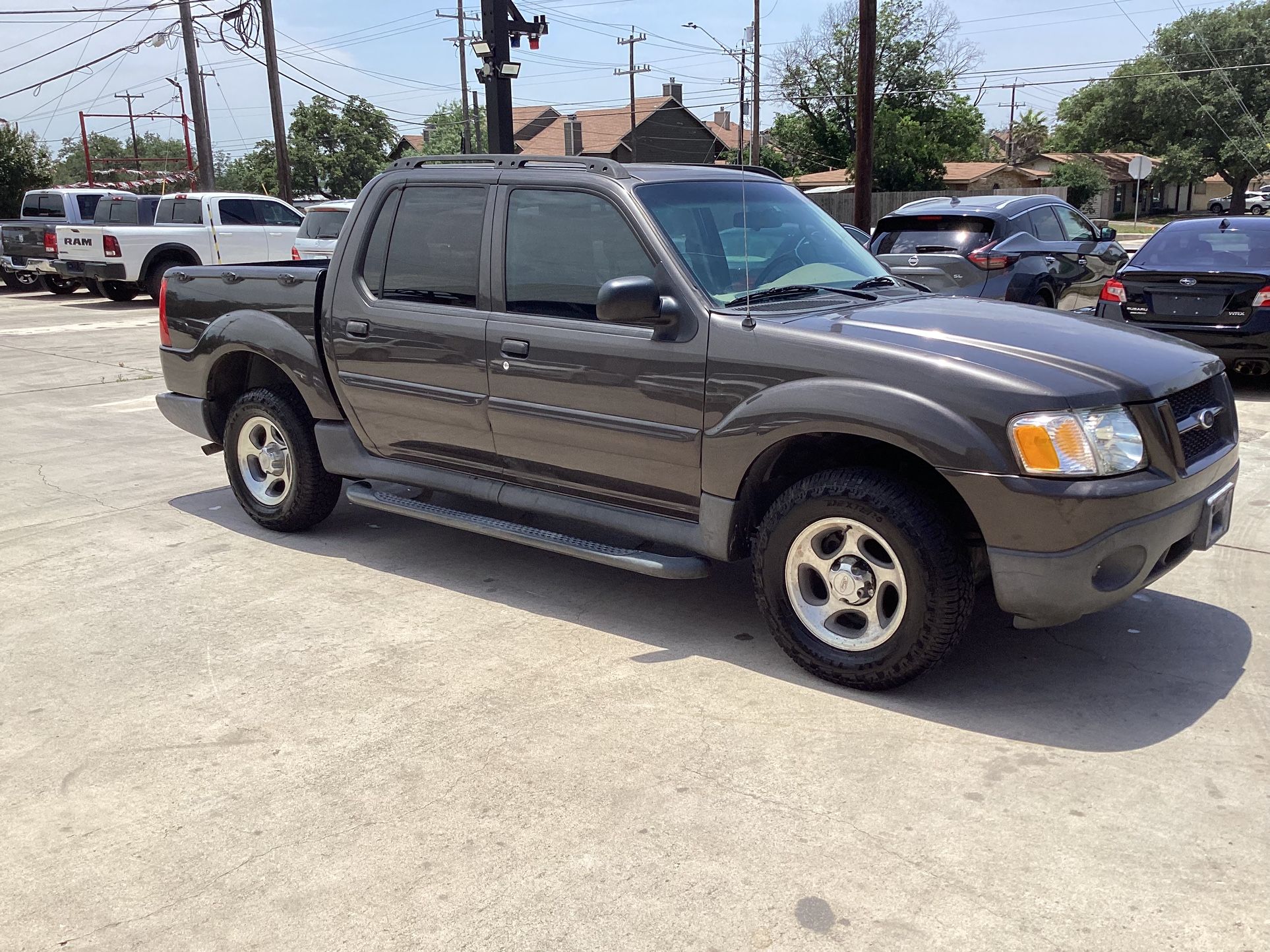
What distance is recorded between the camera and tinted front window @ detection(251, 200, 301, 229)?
65.4 ft

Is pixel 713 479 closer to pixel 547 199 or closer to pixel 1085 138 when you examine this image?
pixel 547 199

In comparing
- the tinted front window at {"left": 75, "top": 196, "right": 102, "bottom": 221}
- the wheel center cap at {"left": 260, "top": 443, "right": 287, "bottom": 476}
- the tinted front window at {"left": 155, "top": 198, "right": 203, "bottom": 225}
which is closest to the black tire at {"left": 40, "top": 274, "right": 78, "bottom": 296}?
the tinted front window at {"left": 75, "top": 196, "right": 102, "bottom": 221}

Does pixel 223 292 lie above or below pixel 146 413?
above

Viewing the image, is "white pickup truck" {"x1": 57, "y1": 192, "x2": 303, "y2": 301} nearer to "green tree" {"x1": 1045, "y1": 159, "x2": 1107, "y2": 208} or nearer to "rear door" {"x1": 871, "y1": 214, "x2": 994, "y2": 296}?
"rear door" {"x1": 871, "y1": 214, "x2": 994, "y2": 296}

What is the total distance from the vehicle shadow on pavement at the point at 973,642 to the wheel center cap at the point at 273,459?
38 cm

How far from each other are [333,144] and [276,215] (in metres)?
52.7

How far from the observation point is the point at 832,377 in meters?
3.79

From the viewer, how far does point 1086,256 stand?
1179cm

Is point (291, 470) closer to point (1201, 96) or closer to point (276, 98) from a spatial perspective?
point (276, 98)

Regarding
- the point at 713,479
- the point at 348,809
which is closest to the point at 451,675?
the point at 348,809

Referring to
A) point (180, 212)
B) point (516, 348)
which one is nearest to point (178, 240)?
point (180, 212)

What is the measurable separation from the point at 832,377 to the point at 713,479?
636mm

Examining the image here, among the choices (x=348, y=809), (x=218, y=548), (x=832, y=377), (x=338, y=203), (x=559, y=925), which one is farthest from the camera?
(x=338, y=203)

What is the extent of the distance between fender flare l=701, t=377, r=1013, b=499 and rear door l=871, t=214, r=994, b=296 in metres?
6.65
